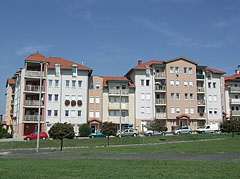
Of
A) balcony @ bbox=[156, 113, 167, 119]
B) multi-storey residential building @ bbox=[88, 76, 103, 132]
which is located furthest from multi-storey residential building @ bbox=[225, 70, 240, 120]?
multi-storey residential building @ bbox=[88, 76, 103, 132]

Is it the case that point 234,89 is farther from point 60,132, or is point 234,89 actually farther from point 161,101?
point 60,132

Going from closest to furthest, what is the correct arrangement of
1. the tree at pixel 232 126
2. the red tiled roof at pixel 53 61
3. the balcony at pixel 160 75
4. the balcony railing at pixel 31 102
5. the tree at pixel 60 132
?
the tree at pixel 60 132 < the tree at pixel 232 126 < the balcony railing at pixel 31 102 < the red tiled roof at pixel 53 61 < the balcony at pixel 160 75

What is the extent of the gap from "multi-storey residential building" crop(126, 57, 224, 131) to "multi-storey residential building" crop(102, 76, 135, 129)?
1375 mm

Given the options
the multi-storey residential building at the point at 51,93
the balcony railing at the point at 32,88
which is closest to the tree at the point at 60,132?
the multi-storey residential building at the point at 51,93

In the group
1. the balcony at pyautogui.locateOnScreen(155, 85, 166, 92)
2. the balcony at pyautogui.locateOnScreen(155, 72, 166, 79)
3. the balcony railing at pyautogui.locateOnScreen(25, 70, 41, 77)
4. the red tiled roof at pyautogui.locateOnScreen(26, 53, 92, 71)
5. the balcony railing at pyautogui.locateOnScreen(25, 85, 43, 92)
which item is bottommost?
the balcony railing at pyautogui.locateOnScreen(25, 85, 43, 92)

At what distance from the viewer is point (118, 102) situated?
59062mm

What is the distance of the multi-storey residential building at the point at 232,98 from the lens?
2677 inches

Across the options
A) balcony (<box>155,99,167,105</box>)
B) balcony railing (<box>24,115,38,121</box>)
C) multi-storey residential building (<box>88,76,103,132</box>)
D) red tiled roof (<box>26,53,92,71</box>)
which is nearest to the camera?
balcony railing (<box>24,115,38,121</box>)

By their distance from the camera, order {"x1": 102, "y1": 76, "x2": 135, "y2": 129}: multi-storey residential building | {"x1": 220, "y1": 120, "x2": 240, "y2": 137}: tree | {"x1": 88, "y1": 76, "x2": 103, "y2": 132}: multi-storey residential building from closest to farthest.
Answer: {"x1": 220, "y1": 120, "x2": 240, "y2": 137}: tree < {"x1": 88, "y1": 76, "x2": 103, "y2": 132}: multi-storey residential building < {"x1": 102, "y1": 76, "x2": 135, "y2": 129}: multi-storey residential building

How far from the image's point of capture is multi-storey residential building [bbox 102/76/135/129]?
5812 cm

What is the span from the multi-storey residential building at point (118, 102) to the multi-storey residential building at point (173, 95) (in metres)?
1.38

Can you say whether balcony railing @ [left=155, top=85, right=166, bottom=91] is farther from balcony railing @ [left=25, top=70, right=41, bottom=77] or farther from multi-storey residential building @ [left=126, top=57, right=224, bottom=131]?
balcony railing @ [left=25, top=70, right=41, bottom=77]

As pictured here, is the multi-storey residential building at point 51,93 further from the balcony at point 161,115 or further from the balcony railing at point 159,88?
the balcony at point 161,115

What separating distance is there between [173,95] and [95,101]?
1701cm
